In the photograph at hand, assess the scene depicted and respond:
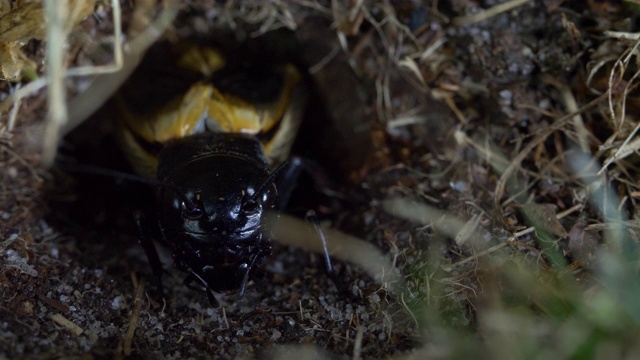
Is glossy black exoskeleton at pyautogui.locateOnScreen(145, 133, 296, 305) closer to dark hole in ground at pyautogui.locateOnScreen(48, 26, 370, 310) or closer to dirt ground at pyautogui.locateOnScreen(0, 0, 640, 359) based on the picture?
dirt ground at pyautogui.locateOnScreen(0, 0, 640, 359)

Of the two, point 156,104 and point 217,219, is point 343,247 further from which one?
point 156,104

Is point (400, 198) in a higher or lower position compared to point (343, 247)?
higher

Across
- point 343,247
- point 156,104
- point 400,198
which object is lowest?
point 343,247

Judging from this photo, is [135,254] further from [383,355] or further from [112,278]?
[383,355]


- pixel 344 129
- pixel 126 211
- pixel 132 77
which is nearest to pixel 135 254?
pixel 126 211

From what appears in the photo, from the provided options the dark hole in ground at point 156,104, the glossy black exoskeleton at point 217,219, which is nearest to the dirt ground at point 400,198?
the dark hole in ground at point 156,104

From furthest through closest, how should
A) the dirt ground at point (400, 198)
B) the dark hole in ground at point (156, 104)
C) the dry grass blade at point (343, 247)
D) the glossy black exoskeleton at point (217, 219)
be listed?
the dark hole in ground at point (156, 104) → the dry grass blade at point (343, 247) → the glossy black exoskeleton at point (217, 219) → the dirt ground at point (400, 198)

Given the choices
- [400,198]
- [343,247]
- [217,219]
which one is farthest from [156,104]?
[400,198]

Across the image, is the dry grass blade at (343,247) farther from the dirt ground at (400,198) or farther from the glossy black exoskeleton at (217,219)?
the glossy black exoskeleton at (217,219)

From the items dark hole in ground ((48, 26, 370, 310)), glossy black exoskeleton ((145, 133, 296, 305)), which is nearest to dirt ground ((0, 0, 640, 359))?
dark hole in ground ((48, 26, 370, 310))
